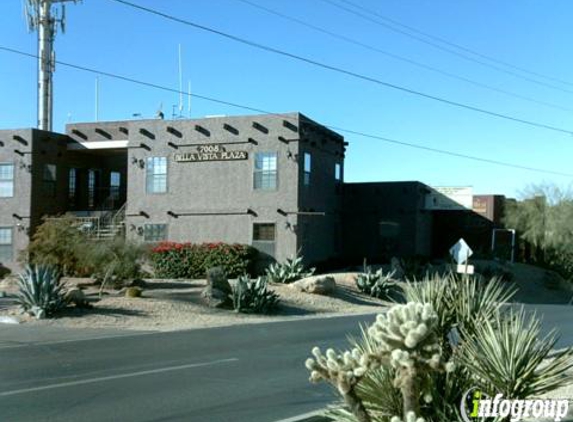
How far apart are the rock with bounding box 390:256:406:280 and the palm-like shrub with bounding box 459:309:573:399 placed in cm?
2799

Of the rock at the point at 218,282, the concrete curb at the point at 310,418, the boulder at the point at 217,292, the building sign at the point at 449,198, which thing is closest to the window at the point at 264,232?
the boulder at the point at 217,292

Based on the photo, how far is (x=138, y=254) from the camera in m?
26.3

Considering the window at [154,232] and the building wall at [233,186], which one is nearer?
the building wall at [233,186]

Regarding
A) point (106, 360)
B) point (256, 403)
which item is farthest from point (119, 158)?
point (256, 403)

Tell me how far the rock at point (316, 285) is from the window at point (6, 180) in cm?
1743

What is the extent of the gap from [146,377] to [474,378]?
6215 millimetres

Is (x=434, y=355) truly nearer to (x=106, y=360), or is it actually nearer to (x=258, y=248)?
(x=106, y=360)

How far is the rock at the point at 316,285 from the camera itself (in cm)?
2691

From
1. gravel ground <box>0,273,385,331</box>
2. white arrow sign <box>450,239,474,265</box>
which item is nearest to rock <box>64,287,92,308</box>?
gravel ground <box>0,273,385,331</box>

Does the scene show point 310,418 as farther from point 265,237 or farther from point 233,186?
point 233,186

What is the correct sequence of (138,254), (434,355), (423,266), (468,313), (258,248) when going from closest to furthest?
1. (434,355)
2. (468,313)
3. (138,254)
4. (258,248)
5. (423,266)

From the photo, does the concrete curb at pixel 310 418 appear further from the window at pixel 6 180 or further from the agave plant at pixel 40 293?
the window at pixel 6 180

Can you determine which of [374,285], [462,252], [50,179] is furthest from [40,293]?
[50,179]

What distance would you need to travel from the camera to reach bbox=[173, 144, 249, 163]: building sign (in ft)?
107
